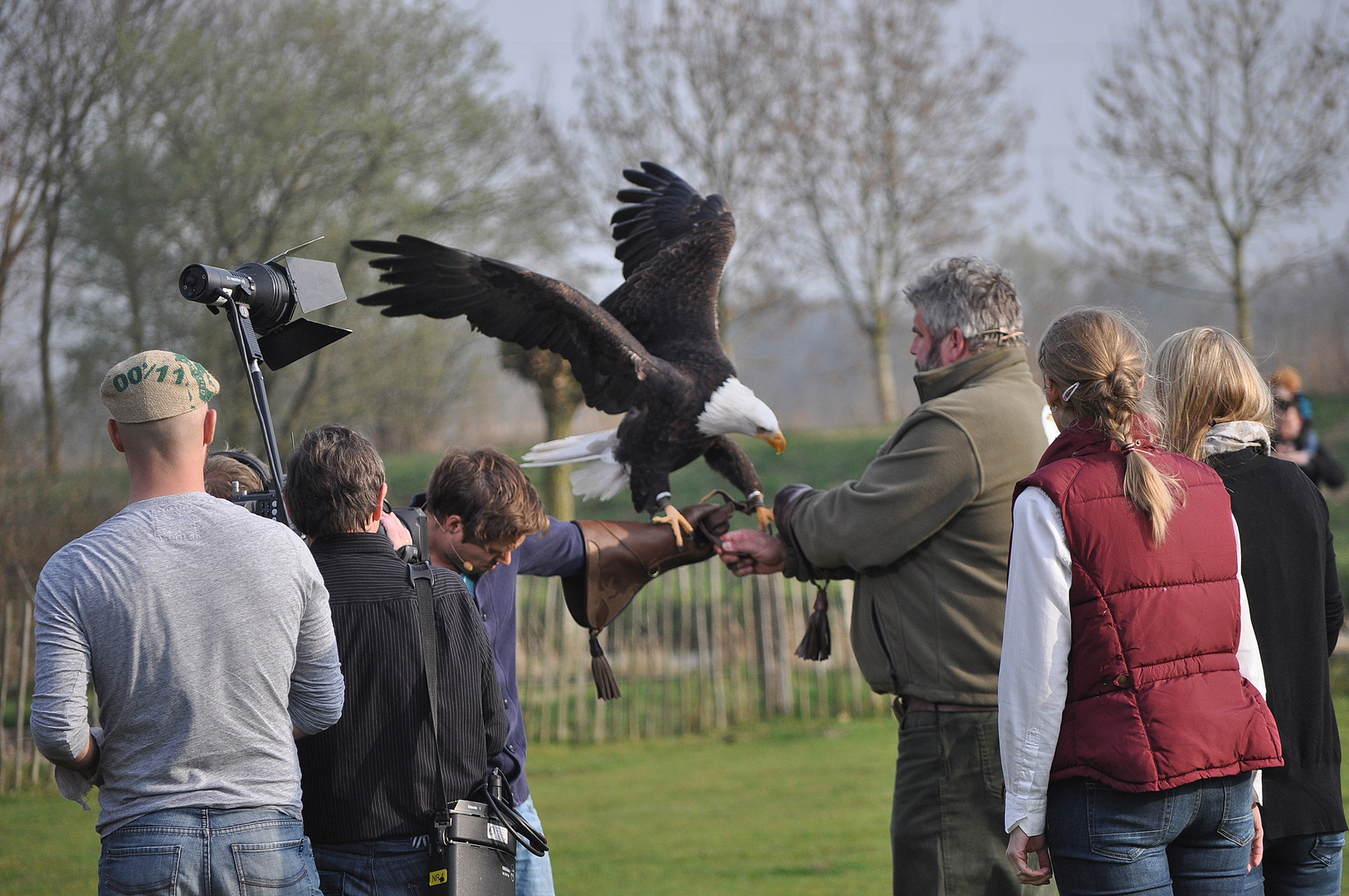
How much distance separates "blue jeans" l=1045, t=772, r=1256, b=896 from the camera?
170cm

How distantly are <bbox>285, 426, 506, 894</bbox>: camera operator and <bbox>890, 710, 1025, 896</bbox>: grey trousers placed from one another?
0.98 m

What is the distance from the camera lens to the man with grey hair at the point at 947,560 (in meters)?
2.28

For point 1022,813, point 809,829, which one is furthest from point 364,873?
point 809,829

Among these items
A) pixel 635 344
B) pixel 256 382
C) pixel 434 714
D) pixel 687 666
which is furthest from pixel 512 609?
pixel 687 666

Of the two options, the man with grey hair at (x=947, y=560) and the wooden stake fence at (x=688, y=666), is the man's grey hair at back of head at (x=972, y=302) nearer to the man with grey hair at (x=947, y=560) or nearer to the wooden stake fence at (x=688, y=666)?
the man with grey hair at (x=947, y=560)

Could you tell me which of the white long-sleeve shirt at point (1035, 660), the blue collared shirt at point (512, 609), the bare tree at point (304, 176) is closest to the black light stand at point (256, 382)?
the blue collared shirt at point (512, 609)

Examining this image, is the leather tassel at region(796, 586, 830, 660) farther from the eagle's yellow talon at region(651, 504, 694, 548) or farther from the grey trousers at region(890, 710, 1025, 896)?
the grey trousers at region(890, 710, 1025, 896)

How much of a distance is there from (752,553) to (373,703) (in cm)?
113

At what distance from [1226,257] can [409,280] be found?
53.1 ft

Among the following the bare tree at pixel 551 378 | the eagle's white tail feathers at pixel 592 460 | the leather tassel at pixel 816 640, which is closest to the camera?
the leather tassel at pixel 816 640

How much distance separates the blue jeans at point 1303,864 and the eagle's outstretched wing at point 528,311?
1786mm

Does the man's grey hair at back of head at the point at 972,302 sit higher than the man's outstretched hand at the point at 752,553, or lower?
higher

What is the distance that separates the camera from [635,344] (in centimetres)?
309

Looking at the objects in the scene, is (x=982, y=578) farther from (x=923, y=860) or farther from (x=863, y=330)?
(x=863, y=330)
